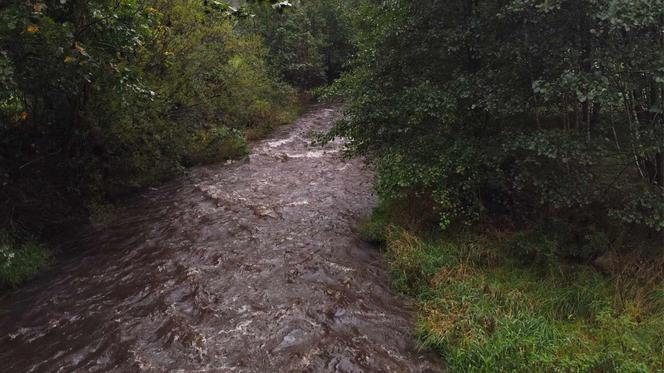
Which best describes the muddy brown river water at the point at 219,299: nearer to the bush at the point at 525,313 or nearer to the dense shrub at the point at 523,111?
the bush at the point at 525,313

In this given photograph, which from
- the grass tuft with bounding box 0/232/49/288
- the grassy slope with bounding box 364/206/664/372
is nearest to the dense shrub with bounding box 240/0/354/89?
the grass tuft with bounding box 0/232/49/288

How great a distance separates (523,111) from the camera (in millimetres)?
7953

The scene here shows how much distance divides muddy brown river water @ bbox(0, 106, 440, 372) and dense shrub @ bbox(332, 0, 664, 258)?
2.09 metres

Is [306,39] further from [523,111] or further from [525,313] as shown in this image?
[525,313]

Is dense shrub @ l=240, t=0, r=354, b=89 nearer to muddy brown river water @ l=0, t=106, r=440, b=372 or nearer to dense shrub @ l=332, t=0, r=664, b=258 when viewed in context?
muddy brown river water @ l=0, t=106, r=440, b=372

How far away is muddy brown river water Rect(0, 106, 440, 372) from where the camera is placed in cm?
644

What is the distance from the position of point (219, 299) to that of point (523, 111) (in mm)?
5768

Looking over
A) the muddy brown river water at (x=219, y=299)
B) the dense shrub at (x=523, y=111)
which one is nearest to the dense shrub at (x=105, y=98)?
the muddy brown river water at (x=219, y=299)

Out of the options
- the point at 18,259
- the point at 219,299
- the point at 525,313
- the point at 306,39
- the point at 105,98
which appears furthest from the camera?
the point at 306,39

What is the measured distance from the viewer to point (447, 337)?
6621 millimetres

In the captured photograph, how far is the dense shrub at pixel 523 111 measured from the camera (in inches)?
255

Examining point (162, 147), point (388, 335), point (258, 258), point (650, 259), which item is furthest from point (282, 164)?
point (650, 259)

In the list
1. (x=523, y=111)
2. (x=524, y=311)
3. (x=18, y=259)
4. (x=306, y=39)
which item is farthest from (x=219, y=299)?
(x=306, y=39)

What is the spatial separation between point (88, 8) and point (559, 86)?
24.8 ft
